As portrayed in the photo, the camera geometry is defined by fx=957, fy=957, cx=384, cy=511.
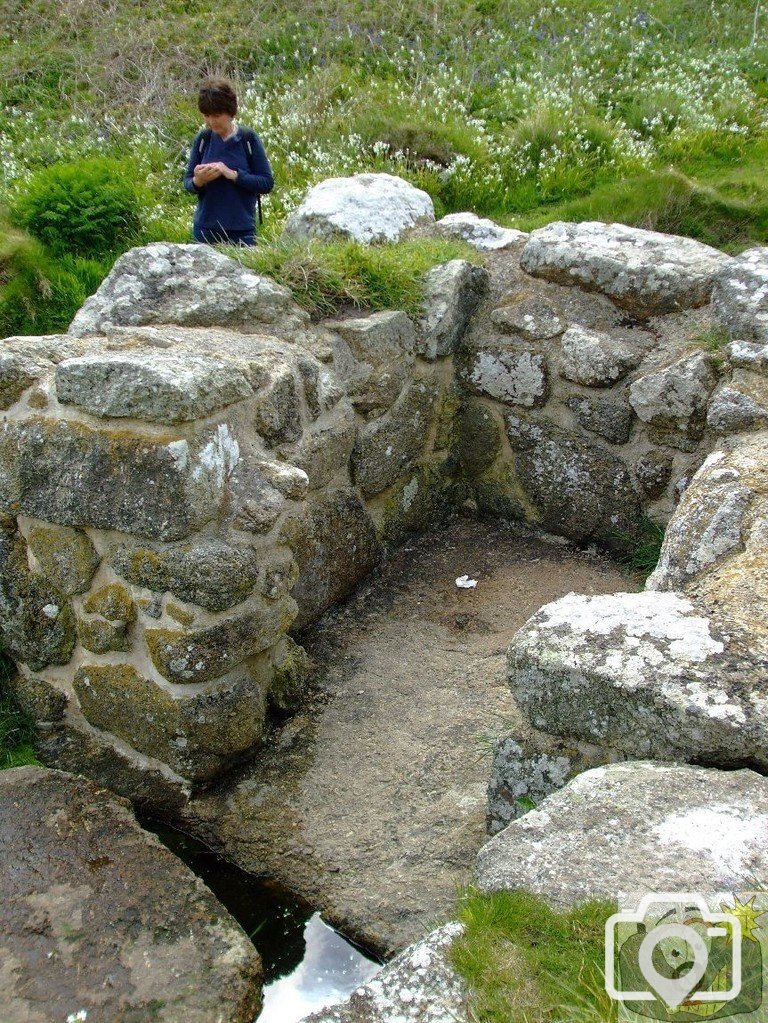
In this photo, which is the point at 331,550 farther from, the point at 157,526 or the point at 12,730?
the point at 12,730

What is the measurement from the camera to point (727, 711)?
210cm

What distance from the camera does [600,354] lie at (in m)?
4.05

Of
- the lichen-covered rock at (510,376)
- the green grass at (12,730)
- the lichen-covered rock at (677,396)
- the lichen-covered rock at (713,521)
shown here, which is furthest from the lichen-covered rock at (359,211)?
the green grass at (12,730)

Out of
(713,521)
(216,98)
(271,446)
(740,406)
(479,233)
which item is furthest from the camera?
(479,233)

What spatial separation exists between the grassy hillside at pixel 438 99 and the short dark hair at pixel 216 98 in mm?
653

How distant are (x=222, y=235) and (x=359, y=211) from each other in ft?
2.35

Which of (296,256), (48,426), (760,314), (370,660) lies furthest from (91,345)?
(760,314)

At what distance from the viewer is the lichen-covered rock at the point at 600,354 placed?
4.02m

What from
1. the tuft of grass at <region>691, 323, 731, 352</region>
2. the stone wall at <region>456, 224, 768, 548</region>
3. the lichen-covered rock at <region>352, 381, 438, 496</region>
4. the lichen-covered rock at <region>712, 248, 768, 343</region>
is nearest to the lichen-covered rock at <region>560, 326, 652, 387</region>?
the stone wall at <region>456, 224, 768, 548</region>

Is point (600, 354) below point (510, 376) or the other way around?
the other way around

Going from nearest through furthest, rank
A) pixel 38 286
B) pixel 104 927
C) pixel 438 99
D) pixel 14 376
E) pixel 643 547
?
pixel 104 927, pixel 14 376, pixel 643 547, pixel 38 286, pixel 438 99

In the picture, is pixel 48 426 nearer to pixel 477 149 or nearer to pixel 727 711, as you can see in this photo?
pixel 727 711

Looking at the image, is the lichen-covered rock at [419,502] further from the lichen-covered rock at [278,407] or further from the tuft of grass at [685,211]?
the tuft of grass at [685,211]

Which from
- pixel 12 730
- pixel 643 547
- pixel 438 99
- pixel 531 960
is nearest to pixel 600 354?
pixel 643 547
